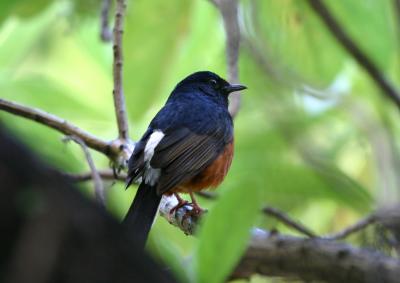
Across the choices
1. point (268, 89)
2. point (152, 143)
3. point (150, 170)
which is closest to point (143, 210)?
point (150, 170)

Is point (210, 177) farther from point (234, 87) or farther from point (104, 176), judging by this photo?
point (234, 87)

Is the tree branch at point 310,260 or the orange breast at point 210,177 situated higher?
the tree branch at point 310,260

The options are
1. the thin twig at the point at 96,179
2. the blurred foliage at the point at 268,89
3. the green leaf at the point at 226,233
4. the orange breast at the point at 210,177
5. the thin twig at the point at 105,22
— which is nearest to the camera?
the green leaf at the point at 226,233

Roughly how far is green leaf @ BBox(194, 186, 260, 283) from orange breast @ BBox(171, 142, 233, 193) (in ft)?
7.72

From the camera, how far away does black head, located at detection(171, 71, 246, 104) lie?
5.80 metres

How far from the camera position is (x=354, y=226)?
4309 millimetres

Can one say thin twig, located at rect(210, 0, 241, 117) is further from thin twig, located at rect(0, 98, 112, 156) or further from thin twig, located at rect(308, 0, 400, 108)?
thin twig, located at rect(0, 98, 112, 156)

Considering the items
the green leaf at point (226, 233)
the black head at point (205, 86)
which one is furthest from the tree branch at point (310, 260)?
the black head at point (205, 86)

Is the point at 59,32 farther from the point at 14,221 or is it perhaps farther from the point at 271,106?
the point at 14,221

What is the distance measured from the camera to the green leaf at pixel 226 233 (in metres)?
2.12

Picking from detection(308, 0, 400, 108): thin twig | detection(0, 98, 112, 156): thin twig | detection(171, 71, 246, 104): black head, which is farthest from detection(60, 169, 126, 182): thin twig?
detection(308, 0, 400, 108): thin twig

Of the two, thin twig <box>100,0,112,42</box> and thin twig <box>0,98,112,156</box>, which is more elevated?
thin twig <box>100,0,112,42</box>

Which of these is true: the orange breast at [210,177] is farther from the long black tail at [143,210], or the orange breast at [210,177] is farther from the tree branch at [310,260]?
the tree branch at [310,260]

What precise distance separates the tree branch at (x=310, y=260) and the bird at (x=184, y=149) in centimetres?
60
